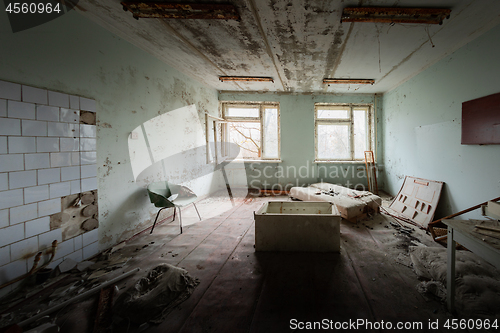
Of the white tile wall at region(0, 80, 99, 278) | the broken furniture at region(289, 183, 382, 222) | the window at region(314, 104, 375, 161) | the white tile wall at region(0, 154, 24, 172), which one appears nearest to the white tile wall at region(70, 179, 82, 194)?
the white tile wall at region(0, 80, 99, 278)

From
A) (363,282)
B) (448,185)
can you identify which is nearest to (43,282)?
(363,282)

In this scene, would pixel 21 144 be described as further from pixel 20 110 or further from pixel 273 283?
pixel 273 283

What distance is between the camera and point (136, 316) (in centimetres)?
142

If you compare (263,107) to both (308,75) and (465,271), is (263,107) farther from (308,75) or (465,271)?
(465,271)

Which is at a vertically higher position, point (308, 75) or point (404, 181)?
point (308, 75)

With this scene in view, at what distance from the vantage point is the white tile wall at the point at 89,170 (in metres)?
→ 2.15

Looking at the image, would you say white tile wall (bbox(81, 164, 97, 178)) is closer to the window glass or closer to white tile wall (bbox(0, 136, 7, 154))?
white tile wall (bbox(0, 136, 7, 154))

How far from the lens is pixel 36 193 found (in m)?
1.79

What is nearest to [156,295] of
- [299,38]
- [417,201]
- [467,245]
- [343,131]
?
[467,245]

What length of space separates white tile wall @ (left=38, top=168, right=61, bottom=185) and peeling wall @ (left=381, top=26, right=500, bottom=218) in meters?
5.06

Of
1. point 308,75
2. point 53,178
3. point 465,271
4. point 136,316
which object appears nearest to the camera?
point 136,316

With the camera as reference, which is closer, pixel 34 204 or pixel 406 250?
pixel 34 204

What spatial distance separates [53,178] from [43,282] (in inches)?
38.9

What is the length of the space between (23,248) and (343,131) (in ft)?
20.7
